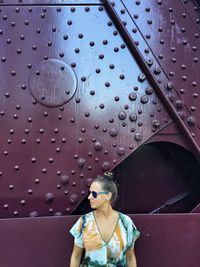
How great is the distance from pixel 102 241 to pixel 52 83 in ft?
3.62

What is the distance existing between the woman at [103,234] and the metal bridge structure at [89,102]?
8.1 inches

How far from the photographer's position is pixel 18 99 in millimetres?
2873

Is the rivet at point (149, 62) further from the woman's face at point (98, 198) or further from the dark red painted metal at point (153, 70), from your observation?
the woman's face at point (98, 198)

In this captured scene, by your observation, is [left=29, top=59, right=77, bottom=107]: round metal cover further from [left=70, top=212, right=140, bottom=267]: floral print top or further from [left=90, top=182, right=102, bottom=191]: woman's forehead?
[left=70, top=212, right=140, bottom=267]: floral print top

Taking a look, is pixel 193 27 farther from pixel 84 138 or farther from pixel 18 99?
pixel 18 99

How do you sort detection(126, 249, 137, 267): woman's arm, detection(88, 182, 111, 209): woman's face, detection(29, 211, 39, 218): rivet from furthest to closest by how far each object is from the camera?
detection(29, 211, 39, 218): rivet → detection(126, 249, 137, 267): woman's arm → detection(88, 182, 111, 209): woman's face

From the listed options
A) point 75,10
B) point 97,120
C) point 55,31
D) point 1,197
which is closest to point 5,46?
point 55,31

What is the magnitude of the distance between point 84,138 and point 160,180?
29.7 inches

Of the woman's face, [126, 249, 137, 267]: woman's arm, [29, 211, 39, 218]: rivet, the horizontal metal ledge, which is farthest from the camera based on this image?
the horizontal metal ledge

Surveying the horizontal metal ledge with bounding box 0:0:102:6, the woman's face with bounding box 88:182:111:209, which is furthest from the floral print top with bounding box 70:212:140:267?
the horizontal metal ledge with bounding box 0:0:102:6

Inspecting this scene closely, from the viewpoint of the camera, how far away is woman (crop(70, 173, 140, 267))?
248 centimetres

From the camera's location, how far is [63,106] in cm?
290

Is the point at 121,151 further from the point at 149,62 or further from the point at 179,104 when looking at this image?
the point at 149,62

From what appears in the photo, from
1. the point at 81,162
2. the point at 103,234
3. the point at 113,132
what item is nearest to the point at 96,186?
the point at 103,234
